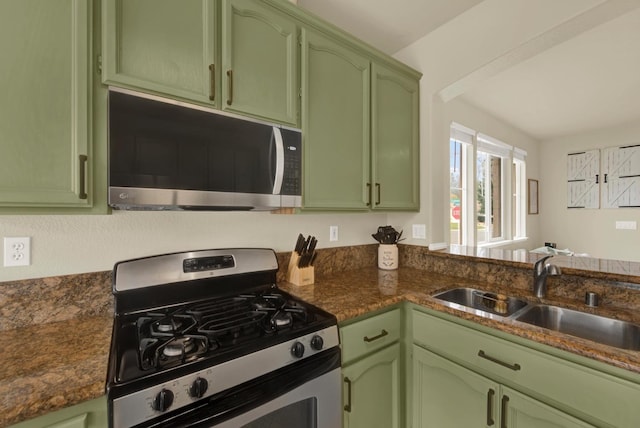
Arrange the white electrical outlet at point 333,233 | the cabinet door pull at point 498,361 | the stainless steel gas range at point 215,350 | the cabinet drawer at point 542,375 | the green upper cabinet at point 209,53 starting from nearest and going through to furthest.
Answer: the stainless steel gas range at point 215,350 < the cabinet drawer at point 542,375 < the green upper cabinet at point 209,53 < the cabinet door pull at point 498,361 < the white electrical outlet at point 333,233

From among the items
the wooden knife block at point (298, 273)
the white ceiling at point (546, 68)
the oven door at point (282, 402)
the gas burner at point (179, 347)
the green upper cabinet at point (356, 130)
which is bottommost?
the oven door at point (282, 402)

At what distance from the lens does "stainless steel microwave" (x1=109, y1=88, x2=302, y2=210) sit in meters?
0.97

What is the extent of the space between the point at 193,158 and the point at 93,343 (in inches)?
27.6

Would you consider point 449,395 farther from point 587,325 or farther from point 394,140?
point 394,140

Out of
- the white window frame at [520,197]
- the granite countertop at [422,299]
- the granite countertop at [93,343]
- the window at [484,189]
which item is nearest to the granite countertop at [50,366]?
the granite countertop at [93,343]

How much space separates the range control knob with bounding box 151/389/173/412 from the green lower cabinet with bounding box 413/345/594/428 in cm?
113

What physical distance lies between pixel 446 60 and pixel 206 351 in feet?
7.04

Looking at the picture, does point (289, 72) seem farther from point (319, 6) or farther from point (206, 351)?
point (206, 351)

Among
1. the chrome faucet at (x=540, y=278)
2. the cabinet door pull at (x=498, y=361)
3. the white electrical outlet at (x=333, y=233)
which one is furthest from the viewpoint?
the white electrical outlet at (x=333, y=233)

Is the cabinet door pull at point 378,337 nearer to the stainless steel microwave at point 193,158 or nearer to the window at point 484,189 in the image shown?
the stainless steel microwave at point 193,158

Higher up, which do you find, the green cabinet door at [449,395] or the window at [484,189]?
the window at [484,189]

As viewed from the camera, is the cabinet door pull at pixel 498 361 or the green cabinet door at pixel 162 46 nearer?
the green cabinet door at pixel 162 46

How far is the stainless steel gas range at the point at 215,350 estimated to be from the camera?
76cm

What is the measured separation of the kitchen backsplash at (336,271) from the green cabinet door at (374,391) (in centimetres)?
59
